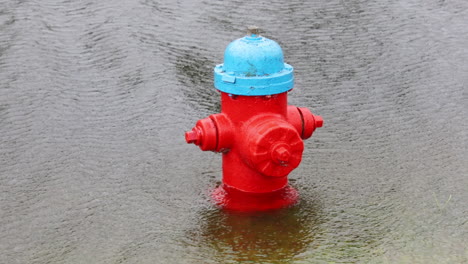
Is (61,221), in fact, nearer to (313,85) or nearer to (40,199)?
(40,199)

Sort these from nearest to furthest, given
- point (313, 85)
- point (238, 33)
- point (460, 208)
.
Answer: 1. point (460, 208)
2. point (313, 85)
3. point (238, 33)

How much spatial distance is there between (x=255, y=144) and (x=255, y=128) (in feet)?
0.35

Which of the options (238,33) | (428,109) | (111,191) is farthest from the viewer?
(238,33)

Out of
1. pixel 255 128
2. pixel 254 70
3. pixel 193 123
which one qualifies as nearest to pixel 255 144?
pixel 255 128

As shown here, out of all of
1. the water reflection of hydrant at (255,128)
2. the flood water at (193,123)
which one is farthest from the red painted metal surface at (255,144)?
the flood water at (193,123)

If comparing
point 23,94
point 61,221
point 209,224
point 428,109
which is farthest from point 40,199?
point 428,109

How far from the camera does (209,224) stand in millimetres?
3646

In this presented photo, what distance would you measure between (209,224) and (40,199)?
1.00 meters

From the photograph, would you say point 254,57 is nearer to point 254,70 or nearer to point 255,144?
point 254,70

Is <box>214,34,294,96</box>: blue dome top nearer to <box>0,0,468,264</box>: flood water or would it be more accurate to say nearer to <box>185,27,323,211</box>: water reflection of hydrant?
<box>185,27,323,211</box>: water reflection of hydrant

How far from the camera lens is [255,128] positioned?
12.1 feet

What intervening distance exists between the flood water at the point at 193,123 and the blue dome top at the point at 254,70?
2.19ft

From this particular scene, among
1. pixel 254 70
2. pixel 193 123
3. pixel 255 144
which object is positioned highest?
pixel 254 70

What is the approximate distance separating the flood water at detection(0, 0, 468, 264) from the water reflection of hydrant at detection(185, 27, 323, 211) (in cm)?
17
